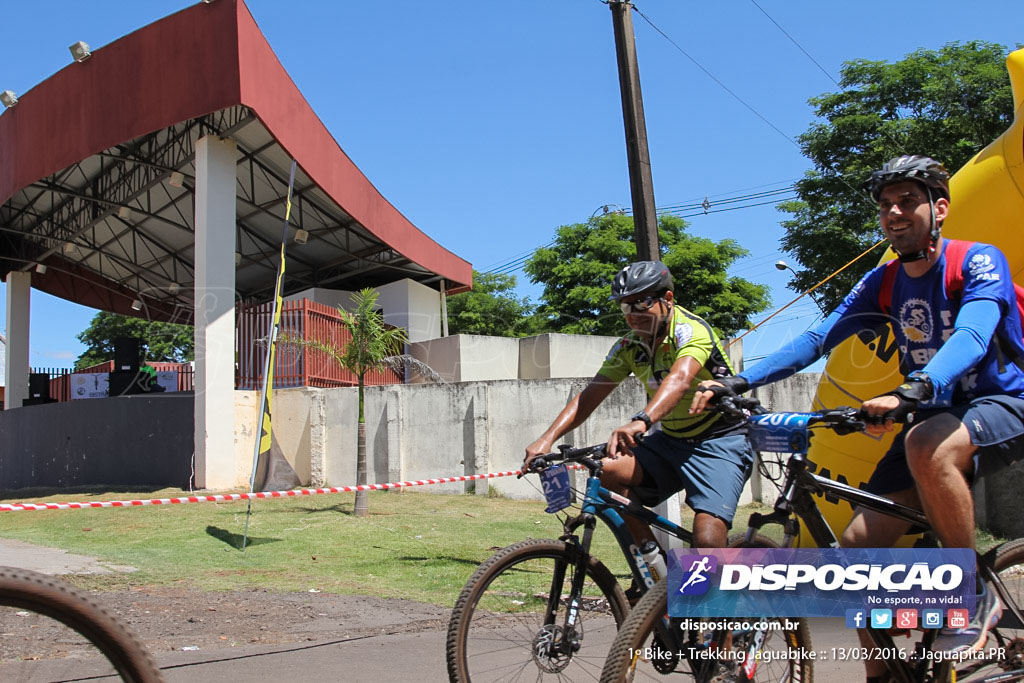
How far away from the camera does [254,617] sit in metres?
6.36

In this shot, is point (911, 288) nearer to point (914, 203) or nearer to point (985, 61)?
point (914, 203)

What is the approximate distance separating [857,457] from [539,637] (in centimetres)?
428

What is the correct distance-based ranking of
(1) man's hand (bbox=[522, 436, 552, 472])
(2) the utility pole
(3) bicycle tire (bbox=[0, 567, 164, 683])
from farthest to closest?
(2) the utility pole < (1) man's hand (bbox=[522, 436, 552, 472]) < (3) bicycle tire (bbox=[0, 567, 164, 683])

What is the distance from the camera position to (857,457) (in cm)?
692

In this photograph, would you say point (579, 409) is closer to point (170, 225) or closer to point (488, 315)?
point (170, 225)

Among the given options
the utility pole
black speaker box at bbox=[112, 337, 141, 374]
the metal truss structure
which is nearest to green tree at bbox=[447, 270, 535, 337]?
the metal truss structure

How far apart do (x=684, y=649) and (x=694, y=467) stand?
0.87 m

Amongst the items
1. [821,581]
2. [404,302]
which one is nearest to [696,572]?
[821,581]

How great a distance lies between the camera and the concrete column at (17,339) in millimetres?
24250

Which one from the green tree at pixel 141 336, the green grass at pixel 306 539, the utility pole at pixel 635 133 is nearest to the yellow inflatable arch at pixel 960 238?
the green grass at pixel 306 539

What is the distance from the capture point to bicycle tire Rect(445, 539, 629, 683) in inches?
136

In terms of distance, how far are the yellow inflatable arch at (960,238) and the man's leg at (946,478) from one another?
371 cm

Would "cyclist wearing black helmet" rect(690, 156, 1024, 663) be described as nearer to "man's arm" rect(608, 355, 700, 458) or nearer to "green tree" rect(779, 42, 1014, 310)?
"man's arm" rect(608, 355, 700, 458)

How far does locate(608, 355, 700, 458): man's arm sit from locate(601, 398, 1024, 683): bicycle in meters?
0.32
